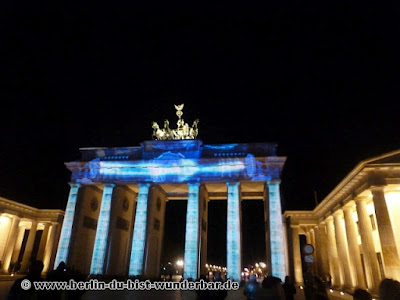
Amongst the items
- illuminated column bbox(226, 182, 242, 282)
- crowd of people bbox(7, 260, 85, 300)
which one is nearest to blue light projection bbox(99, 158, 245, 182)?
illuminated column bbox(226, 182, 242, 282)

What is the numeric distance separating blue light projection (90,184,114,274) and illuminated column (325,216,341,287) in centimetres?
2503

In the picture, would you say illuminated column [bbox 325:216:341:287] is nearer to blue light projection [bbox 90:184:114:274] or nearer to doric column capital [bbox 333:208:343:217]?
doric column capital [bbox 333:208:343:217]

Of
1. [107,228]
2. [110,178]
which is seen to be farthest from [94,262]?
[110,178]

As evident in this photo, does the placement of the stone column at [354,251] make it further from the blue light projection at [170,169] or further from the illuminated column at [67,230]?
the illuminated column at [67,230]

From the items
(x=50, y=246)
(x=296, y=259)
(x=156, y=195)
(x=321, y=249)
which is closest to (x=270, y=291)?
(x=156, y=195)

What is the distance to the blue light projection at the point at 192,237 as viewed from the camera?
2727 cm

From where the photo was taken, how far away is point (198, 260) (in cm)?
2834

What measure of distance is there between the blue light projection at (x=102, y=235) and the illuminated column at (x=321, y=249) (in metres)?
27.3

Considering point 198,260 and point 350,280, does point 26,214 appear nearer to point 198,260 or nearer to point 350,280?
point 198,260

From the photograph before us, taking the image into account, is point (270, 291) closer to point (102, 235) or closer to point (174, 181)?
point (174, 181)

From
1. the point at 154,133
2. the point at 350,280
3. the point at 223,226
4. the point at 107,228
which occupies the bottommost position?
the point at 350,280

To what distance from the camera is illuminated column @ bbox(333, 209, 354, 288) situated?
88.2 ft

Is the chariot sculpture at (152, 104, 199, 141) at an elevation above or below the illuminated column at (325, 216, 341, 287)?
→ above

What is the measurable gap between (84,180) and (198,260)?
1585 cm
